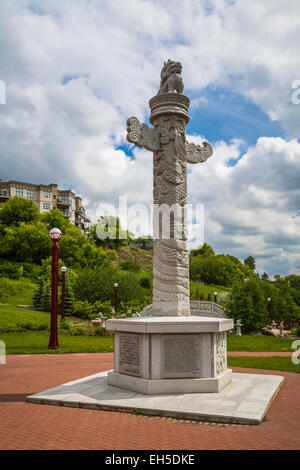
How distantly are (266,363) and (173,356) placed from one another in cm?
603

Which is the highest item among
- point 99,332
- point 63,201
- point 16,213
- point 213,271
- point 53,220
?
point 63,201

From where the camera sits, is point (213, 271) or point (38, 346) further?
point (213, 271)

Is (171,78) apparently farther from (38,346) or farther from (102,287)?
(102,287)

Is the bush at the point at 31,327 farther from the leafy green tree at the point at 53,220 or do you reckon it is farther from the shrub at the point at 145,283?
the leafy green tree at the point at 53,220

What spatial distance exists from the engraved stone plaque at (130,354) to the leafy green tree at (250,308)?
18712 millimetres

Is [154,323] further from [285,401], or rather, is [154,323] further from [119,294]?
[119,294]

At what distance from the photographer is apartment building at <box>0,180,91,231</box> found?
7869cm

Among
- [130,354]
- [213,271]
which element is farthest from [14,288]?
[213,271]

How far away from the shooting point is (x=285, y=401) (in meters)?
7.32

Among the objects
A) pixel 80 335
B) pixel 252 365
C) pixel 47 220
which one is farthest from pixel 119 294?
pixel 47 220

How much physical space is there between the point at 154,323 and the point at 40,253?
49.7m

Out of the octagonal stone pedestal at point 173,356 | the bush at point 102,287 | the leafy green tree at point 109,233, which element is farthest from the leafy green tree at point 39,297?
the leafy green tree at point 109,233

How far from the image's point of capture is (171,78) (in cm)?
984

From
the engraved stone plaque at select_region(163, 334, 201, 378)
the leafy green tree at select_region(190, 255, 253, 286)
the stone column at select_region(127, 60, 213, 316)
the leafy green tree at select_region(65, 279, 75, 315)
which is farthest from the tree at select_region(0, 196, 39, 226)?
the engraved stone plaque at select_region(163, 334, 201, 378)
